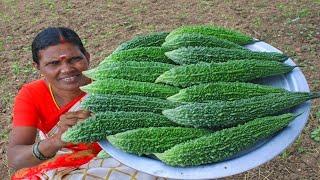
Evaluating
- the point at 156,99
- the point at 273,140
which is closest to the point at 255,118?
the point at 273,140

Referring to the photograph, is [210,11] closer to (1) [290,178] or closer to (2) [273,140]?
(1) [290,178]

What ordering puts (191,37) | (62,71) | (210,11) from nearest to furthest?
(191,37), (62,71), (210,11)

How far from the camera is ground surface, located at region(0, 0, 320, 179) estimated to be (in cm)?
510

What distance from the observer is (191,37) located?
94.0 inches

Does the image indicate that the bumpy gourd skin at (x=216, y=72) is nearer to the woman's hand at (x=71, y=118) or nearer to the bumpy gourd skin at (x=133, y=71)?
the bumpy gourd skin at (x=133, y=71)

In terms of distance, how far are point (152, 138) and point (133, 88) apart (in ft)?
1.05

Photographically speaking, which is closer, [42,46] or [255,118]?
[255,118]

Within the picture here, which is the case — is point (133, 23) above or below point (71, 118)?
below

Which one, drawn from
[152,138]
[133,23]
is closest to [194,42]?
[152,138]

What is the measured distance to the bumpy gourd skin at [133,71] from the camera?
2238 mm

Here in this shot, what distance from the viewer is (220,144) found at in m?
1.91

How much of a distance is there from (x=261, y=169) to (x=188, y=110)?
78.2 inches

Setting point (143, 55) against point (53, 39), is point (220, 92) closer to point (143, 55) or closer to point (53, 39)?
point (143, 55)

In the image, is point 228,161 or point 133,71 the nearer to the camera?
point 228,161
